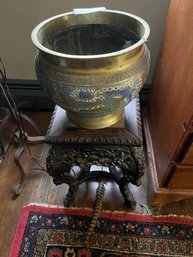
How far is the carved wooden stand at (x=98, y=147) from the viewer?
2.50ft

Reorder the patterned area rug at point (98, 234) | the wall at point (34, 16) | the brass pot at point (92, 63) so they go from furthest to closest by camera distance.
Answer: the wall at point (34, 16)
the patterned area rug at point (98, 234)
the brass pot at point (92, 63)

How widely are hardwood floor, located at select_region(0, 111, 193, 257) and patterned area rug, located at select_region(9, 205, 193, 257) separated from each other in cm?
A: 4

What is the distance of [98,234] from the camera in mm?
973

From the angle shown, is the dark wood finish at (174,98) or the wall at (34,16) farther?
the wall at (34,16)

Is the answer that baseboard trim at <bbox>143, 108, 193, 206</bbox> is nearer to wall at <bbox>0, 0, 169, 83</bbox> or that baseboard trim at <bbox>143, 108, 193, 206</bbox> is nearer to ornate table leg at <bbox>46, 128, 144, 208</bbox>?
ornate table leg at <bbox>46, 128, 144, 208</bbox>

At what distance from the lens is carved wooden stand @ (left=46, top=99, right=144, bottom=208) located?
2.50 ft

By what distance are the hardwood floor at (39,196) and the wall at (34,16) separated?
1.73 feet

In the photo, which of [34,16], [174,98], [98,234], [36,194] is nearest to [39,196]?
[36,194]

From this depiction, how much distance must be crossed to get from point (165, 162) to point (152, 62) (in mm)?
546

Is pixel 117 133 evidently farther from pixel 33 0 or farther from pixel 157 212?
pixel 33 0

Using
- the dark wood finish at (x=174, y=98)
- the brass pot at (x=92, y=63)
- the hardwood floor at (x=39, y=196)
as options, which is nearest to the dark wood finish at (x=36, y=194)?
the hardwood floor at (x=39, y=196)

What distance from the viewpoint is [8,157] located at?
4.12 feet

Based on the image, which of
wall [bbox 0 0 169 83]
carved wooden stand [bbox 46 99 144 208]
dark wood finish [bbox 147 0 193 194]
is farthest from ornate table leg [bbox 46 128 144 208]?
wall [bbox 0 0 169 83]

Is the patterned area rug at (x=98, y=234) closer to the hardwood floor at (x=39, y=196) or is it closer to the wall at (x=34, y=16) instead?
the hardwood floor at (x=39, y=196)
